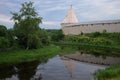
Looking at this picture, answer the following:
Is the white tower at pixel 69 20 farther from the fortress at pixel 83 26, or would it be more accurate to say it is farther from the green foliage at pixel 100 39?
the green foliage at pixel 100 39

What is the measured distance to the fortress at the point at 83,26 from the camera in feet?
157

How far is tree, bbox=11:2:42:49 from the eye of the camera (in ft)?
98.6

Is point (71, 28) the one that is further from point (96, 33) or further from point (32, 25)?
Result: point (32, 25)

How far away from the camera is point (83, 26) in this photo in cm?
5459

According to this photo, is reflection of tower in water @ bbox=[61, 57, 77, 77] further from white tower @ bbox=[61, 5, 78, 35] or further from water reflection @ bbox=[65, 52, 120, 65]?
white tower @ bbox=[61, 5, 78, 35]

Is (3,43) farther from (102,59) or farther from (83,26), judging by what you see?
(83,26)

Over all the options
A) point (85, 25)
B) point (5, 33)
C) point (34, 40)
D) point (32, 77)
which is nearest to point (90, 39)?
point (85, 25)

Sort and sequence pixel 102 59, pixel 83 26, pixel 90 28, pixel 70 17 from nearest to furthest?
pixel 102 59 → pixel 90 28 → pixel 83 26 → pixel 70 17

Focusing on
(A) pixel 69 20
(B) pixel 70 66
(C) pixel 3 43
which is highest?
(A) pixel 69 20

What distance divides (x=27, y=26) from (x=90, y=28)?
24512 mm

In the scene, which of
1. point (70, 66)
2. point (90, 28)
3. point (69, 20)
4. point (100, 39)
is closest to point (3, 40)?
point (70, 66)

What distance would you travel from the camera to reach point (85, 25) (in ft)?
178

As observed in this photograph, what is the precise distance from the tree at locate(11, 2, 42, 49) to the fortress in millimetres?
19941

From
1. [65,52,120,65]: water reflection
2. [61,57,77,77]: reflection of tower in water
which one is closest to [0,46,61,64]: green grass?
[61,57,77,77]: reflection of tower in water
